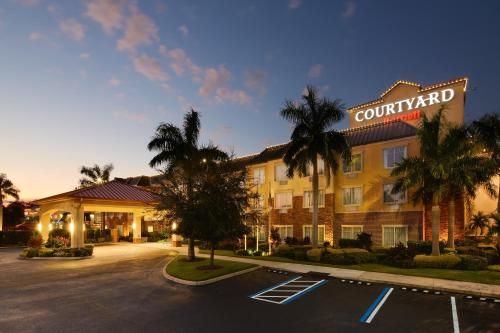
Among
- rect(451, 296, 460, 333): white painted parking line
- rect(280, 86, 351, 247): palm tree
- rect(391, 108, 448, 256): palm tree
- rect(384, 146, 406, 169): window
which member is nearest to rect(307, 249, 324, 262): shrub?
rect(280, 86, 351, 247): palm tree

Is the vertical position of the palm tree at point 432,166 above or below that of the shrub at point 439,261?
above

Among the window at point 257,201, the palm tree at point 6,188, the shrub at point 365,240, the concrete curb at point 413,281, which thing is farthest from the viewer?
the palm tree at point 6,188

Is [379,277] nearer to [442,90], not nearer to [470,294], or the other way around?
A: [470,294]

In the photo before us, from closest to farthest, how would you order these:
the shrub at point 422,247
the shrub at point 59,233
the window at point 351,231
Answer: the shrub at point 422,247 → the window at point 351,231 → the shrub at point 59,233

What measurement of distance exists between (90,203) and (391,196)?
1238 inches

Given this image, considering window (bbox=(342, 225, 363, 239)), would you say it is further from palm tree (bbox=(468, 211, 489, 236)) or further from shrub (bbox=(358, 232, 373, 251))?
palm tree (bbox=(468, 211, 489, 236))

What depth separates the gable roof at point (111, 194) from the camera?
3491cm

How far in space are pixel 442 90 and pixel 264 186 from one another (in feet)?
77.7

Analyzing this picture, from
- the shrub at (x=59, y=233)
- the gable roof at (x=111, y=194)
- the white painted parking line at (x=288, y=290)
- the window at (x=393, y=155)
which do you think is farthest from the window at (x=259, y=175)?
the shrub at (x=59, y=233)

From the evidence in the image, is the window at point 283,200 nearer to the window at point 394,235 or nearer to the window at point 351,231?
the window at point 351,231

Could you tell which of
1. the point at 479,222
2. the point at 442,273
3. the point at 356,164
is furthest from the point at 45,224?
the point at 479,222

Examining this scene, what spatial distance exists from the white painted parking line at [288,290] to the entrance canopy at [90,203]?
54.6 ft

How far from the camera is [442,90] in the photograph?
1457 inches

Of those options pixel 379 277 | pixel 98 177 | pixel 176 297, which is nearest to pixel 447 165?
pixel 379 277
